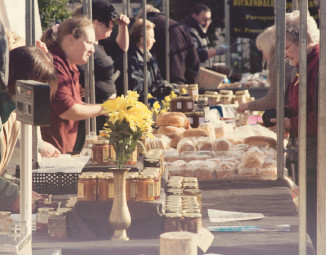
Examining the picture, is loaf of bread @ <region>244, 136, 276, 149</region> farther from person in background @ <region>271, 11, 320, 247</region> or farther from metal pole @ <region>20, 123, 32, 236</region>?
metal pole @ <region>20, 123, 32, 236</region>

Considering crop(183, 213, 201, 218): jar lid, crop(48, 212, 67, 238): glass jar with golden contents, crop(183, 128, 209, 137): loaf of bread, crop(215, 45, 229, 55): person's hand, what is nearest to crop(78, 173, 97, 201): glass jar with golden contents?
crop(48, 212, 67, 238): glass jar with golden contents

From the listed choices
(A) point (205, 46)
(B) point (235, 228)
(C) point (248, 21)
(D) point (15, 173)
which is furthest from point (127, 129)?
(C) point (248, 21)

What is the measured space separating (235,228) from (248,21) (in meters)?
7.92

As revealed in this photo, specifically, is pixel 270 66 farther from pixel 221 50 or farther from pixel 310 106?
pixel 221 50

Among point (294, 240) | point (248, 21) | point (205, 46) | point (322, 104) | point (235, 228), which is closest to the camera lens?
point (322, 104)

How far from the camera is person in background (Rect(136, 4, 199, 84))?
7.25 m

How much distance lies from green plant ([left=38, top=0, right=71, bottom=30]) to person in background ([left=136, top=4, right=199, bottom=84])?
3.02 m

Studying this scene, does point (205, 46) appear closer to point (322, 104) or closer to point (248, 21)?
point (248, 21)

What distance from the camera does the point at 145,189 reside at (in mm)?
2459

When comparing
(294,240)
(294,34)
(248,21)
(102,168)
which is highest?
(248,21)

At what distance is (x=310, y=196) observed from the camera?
3281 millimetres

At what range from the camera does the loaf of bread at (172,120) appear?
4645mm

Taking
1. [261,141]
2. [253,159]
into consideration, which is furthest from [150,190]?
[261,141]

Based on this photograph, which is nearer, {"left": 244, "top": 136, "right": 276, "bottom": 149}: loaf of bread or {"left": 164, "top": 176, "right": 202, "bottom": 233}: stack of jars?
{"left": 164, "top": 176, "right": 202, "bottom": 233}: stack of jars
